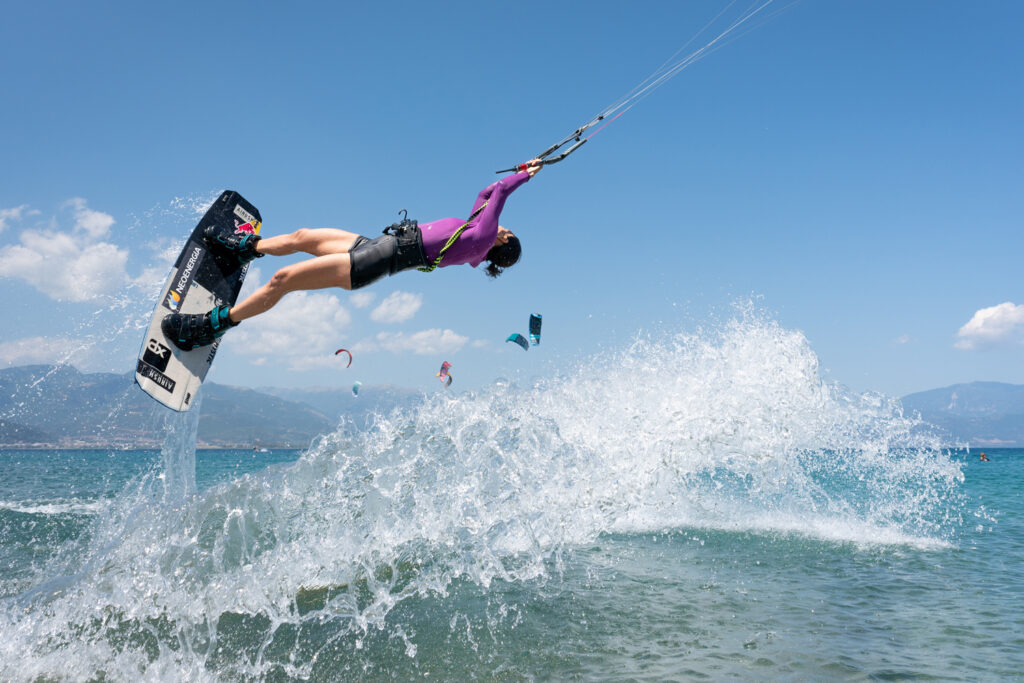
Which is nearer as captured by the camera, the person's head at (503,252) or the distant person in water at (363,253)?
the distant person in water at (363,253)

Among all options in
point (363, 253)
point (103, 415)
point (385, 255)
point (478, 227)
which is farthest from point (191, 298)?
point (103, 415)

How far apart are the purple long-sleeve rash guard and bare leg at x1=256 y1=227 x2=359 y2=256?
694 mm

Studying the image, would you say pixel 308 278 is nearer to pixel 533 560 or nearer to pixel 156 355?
pixel 156 355

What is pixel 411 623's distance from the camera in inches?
173

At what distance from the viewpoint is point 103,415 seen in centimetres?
5294

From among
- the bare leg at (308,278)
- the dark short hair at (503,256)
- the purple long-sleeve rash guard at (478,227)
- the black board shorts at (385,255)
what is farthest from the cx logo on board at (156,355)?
the dark short hair at (503,256)

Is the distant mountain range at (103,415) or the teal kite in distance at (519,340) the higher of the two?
the teal kite in distance at (519,340)

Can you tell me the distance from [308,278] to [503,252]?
71.4 inches

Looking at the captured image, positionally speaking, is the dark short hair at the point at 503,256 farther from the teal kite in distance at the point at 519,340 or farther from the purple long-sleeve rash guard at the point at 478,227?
the teal kite in distance at the point at 519,340

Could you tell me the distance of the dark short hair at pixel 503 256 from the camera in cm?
559

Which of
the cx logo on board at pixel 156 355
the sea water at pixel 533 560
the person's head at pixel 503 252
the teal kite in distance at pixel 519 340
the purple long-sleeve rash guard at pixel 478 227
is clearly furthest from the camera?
the teal kite in distance at pixel 519 340

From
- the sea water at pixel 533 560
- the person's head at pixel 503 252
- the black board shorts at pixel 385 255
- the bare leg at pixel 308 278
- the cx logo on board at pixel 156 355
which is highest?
the person's head at pixel 503 252

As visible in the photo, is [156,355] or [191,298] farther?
[191,298]

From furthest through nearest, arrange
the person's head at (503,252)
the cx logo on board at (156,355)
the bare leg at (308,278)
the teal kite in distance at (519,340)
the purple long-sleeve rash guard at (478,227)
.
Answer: the teal kite in distance at (519,340) < the person's head at (503,252) < the cx logo on board at (156,355) < the purple long-sleeve rash guard at (478,227) < the bare leg at (308,278)
